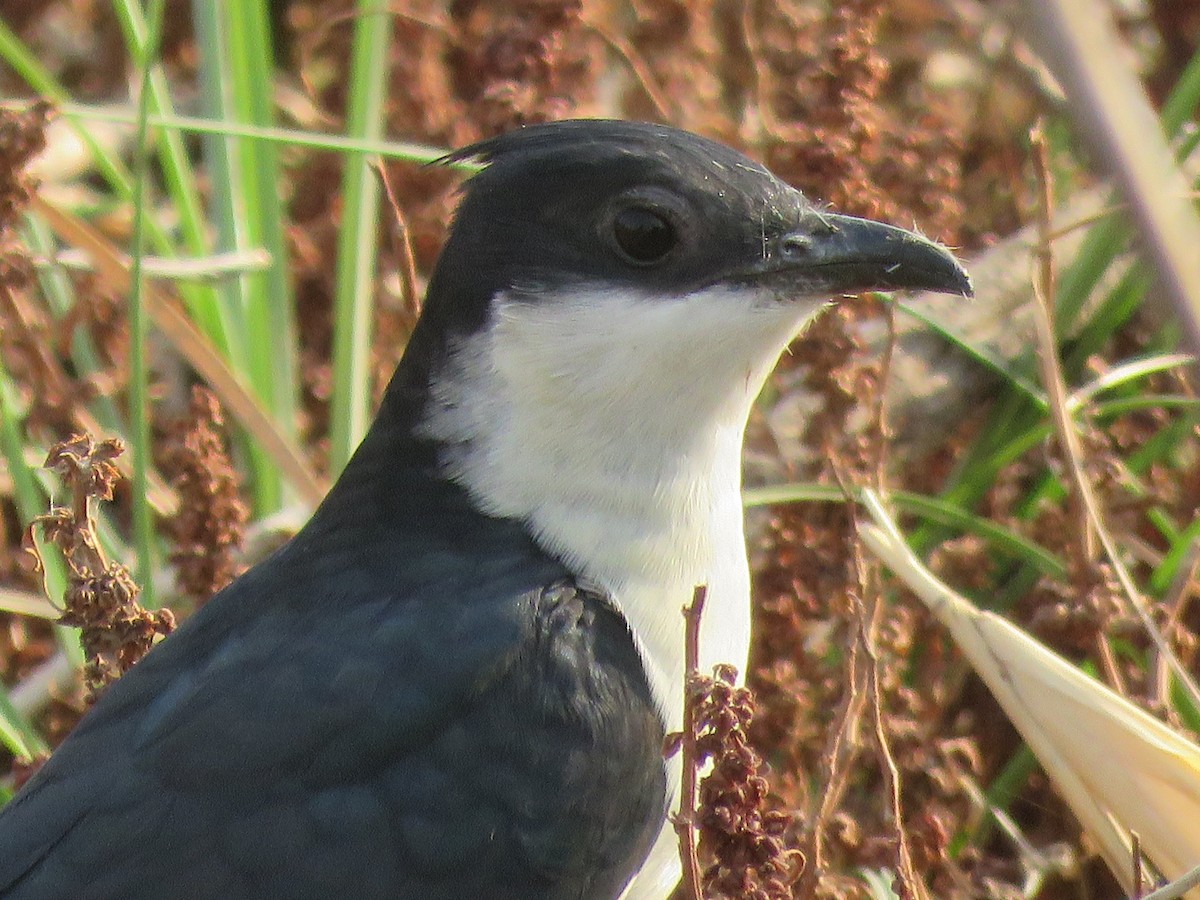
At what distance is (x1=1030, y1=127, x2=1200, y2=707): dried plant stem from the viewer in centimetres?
292

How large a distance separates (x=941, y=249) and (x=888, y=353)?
0.95 feet

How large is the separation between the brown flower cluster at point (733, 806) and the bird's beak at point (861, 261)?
796 mm

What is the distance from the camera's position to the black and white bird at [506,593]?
2.32m

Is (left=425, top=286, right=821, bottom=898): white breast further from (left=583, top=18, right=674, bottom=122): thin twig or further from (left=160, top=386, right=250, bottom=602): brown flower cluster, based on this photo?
(left=583, top=18, right=674, bottom=122): thin twig

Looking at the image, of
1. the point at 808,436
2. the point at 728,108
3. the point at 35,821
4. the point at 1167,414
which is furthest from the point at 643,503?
the point at 728,108

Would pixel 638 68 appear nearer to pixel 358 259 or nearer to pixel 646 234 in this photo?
pixel 358 259

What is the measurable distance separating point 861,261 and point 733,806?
3.34ft

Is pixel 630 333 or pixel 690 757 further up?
pixel 630 333

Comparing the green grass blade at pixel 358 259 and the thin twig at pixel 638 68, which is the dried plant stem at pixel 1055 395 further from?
the green grass blade at pixel 358 259

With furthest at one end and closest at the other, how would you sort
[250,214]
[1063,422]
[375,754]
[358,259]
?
[250,214]
[358,259]
[1063,422]
[375,754]

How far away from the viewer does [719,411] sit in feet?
8.54

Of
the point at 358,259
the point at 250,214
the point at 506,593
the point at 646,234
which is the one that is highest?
the point at 250,214

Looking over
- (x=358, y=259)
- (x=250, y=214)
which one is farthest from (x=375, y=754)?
(x=250, y=214)

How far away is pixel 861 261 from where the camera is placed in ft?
8.64
